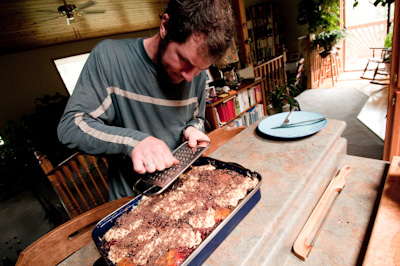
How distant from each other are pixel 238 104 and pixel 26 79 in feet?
19.4

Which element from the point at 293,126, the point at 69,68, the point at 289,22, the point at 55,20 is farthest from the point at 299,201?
the point at 289,22

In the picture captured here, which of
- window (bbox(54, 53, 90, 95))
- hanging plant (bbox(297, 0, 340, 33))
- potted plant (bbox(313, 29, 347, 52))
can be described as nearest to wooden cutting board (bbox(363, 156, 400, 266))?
potted plant (bbox(313, 29, 347, 52))

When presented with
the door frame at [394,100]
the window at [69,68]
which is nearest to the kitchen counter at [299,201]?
the door frame at [394,100]

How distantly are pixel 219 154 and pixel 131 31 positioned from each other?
7965 millimetres

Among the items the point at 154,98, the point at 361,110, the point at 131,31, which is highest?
the point at 131,31

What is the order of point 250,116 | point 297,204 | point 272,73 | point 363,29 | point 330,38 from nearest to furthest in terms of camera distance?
point 297,204 < point 250,116 < point 272,73 < point 330,38 < point 363,29

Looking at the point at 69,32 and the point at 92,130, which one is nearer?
the point at 92,130

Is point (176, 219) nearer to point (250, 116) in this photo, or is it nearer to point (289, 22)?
point (250, 116)

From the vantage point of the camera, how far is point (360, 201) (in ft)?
3.07

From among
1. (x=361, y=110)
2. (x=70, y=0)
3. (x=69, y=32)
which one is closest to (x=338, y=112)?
(x=361, y=110)

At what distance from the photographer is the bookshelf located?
326 cm

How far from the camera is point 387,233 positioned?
70cm

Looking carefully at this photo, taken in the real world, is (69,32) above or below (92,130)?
above

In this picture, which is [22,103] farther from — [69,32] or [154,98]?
[154,98]
